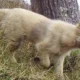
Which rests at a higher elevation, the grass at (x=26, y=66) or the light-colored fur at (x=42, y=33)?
the light-colored fur at (x=42, y=33)

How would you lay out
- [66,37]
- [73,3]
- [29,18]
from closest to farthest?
[66,37], [29,18], [73,3]

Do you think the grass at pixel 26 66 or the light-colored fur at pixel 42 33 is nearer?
the grass at pixel 26 66

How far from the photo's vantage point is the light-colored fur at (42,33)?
18.8 feet

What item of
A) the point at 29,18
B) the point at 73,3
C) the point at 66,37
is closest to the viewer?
the point at 66,37

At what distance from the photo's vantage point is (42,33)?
236 inches

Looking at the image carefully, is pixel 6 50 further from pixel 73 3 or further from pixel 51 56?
pixel 73 3

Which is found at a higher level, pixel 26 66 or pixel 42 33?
pixel 42 33

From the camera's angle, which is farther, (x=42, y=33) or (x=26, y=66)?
(x=42, y=33)

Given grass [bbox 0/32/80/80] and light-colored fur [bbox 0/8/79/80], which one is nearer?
grass [bbox 0/32/80/80]

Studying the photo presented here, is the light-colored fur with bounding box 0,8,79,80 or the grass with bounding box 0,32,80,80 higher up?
the light-colored fur with bounding box 0,8,79,80

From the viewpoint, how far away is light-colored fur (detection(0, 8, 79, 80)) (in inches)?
226

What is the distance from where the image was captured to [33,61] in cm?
616

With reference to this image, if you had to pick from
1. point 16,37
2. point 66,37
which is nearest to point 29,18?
point 16,37

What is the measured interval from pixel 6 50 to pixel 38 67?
62cm
